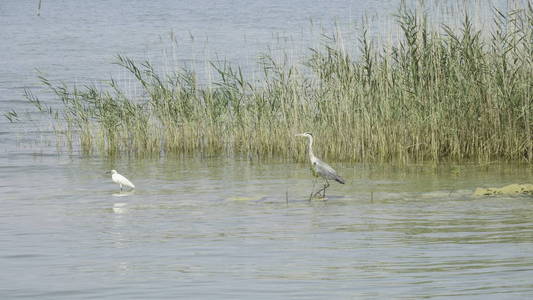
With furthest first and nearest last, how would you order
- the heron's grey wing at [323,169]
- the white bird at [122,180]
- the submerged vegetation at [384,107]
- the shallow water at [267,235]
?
1. the submerged vegetation at [384,107]
2. the white bird at [122,180]
3. the heron's grey wing at [323,169]
4. the shallow water at [267,235]

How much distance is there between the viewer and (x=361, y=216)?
9.72 m

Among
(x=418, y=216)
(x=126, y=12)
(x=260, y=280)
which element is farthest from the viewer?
(x=126, y=12)

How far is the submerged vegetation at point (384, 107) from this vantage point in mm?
12781

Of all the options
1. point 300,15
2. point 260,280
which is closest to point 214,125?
point 260,280

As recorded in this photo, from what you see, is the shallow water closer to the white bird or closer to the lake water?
the lake water

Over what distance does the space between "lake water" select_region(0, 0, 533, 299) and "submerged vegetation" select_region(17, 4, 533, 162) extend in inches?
12.9

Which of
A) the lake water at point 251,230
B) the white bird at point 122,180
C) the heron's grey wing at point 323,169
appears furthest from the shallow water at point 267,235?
the heron's grey wing at point 323,169

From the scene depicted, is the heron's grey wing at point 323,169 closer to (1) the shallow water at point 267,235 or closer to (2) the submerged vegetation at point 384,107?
(1) the shallow water at point 267,235

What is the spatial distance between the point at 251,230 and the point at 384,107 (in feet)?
16.3

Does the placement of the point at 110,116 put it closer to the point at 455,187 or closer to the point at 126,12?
the point at 455,187

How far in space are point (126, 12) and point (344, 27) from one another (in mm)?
22096

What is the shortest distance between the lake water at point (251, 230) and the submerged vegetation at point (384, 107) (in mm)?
328

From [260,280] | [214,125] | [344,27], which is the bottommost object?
[260,280]

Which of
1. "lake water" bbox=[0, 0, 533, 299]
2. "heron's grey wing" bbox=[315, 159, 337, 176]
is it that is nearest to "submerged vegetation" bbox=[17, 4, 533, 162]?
"lake water" bbox=[0, 0, 533, 299]
